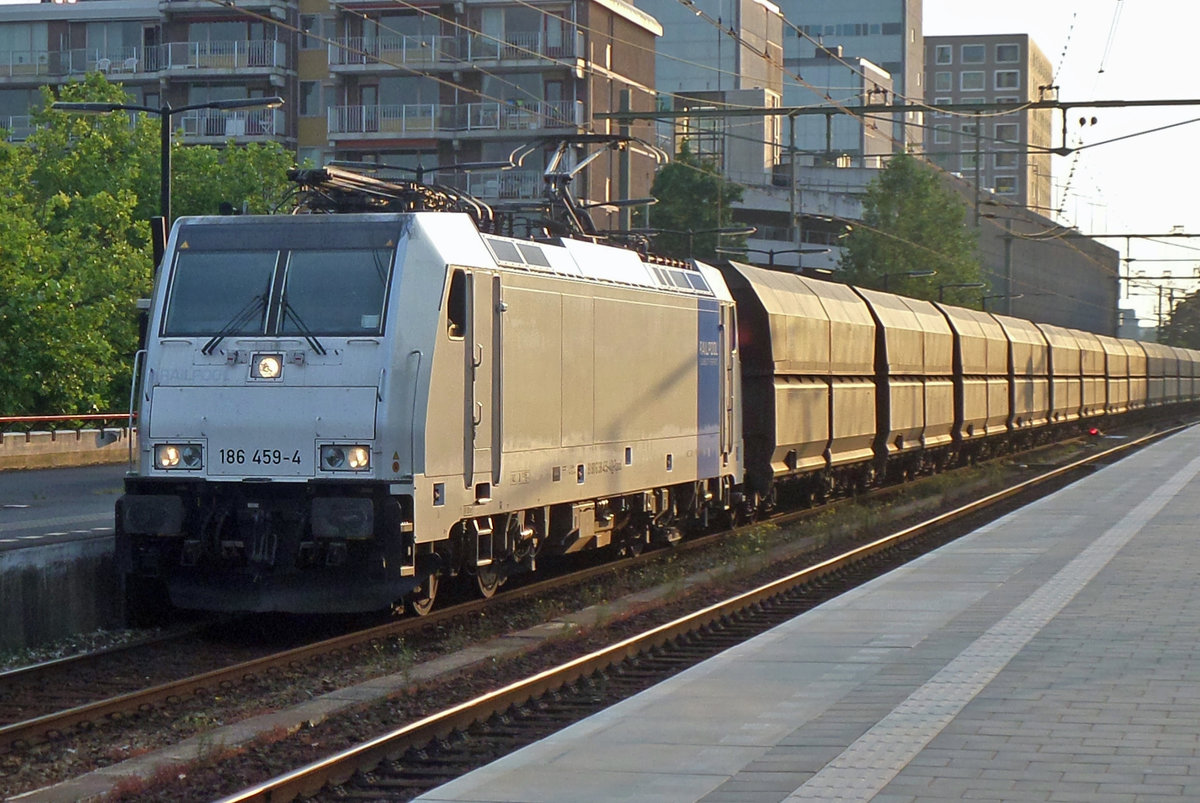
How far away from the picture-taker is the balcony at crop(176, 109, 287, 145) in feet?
218

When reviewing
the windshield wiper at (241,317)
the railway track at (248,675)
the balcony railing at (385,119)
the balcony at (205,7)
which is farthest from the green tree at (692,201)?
the windshield wiper at (241,317)

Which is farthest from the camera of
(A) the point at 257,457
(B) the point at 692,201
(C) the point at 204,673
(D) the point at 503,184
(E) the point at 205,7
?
(E) the point at 205,7

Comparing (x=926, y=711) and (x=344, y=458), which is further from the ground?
(x=344, y=458)

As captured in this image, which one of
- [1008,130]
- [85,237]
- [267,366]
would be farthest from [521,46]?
[1008,130]

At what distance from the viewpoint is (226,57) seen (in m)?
65.1

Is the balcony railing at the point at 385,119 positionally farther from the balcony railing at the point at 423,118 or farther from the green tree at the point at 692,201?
the green tree at the point at 692,201

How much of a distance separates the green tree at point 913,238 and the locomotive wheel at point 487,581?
5857cm

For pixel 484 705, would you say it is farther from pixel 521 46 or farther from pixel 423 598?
pixel 521 46

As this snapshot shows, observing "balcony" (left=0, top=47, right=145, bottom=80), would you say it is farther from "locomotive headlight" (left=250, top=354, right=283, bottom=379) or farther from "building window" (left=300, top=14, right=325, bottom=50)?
"locomotive headlight" (left=250, top=354, right=283, bottom=379)

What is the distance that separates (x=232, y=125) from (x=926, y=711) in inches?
2446

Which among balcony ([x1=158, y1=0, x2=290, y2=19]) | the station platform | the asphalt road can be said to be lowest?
the asphalt road

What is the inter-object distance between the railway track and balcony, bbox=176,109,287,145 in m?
53.0

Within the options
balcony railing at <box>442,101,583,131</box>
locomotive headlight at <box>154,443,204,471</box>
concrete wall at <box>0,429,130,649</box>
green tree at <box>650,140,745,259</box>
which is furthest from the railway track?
green tree at <box>650,140,745,259</box>

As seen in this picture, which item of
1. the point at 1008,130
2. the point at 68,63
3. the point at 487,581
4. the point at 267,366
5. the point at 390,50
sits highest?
the point at 1008,130
